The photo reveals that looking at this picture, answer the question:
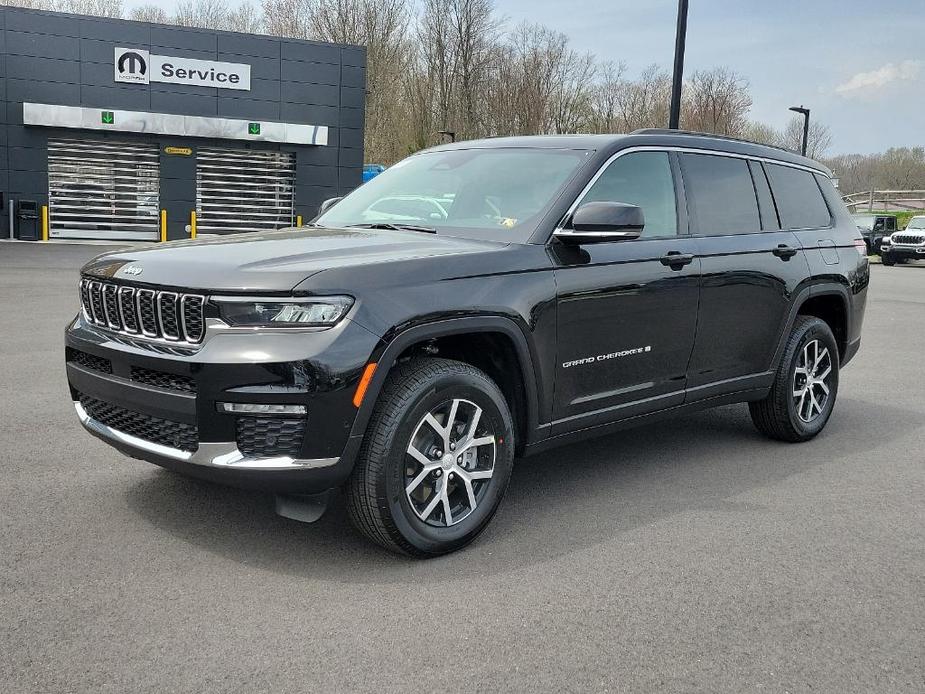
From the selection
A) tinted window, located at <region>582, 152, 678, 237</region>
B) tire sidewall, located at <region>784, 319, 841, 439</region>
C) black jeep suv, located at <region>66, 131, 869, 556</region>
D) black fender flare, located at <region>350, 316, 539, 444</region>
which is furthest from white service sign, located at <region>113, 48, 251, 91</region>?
black fender flare, located at <region>350, 316, 539, 444</region>

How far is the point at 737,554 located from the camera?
412 centimetres

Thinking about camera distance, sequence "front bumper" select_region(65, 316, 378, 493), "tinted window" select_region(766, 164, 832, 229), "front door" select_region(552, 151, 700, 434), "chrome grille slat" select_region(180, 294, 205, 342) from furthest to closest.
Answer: "tinted window" select_region(766, 164, 832, 229) < "front door" select_region(552, 151, 700, 434) < "chrome grille slat" select_region(180, 294, 205, 342) < "front bumper" select_region(65, 316, 378, 493)

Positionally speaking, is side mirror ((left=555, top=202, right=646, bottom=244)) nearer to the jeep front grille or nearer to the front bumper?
the front bumper

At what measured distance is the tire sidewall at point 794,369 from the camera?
5926 millimetres

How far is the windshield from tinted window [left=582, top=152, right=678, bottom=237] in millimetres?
182

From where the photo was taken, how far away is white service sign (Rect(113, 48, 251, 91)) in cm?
2948

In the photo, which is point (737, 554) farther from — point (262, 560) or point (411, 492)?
point (262, 560)

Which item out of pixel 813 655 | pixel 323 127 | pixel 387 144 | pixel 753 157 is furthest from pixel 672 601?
pixel 387 144

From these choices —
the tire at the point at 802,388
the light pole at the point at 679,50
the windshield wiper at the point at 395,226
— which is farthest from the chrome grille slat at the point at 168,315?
the light pole at the point at 679,50

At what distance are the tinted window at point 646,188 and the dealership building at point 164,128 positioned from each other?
26448 mm

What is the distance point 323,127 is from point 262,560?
95.9ft

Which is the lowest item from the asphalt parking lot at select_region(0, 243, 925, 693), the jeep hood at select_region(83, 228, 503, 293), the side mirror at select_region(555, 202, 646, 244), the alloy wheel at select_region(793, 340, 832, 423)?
the asphalt parking lot at select_region(0, 243, 925, 693)

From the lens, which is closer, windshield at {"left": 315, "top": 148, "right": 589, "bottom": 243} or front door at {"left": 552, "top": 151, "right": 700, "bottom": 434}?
front door at {"left": 552, "top": 151, "right": 700, "bottom": 434}

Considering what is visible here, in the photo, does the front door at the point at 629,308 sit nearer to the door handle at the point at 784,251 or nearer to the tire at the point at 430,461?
the tire at the point at 430,461
